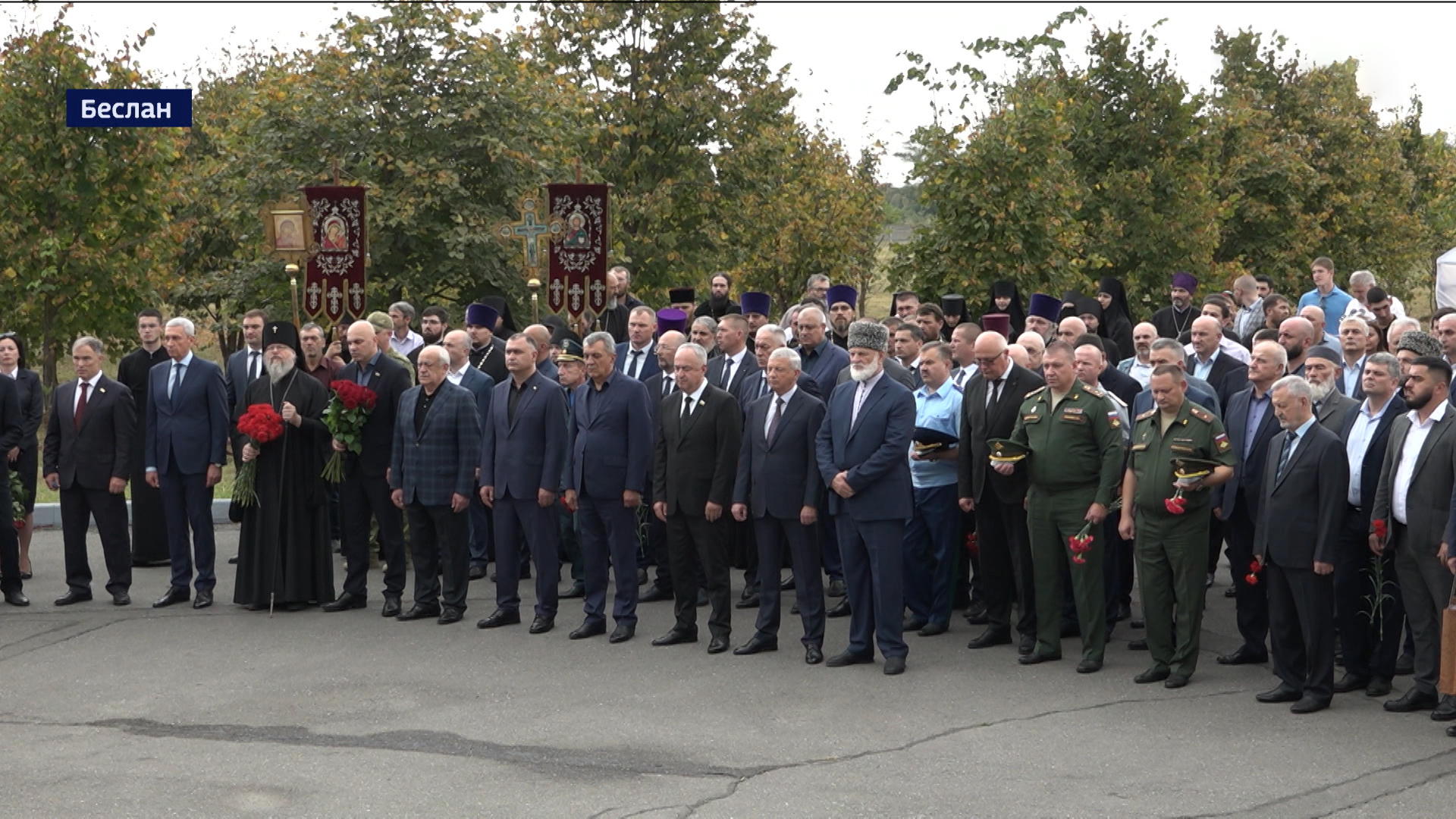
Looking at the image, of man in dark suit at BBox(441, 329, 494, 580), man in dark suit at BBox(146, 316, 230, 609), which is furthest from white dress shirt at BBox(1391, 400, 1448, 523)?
man in dark suit at BBox(146, 316, 230, 609)

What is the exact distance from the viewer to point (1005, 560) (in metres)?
11.2

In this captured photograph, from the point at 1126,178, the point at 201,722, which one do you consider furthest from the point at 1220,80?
the point at 201,722

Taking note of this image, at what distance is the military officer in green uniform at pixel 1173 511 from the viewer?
9.73 meters

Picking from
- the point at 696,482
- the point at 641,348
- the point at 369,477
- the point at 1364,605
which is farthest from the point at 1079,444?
the point at 369,477

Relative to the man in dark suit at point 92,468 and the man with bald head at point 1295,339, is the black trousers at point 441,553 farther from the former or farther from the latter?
the man with bald head at point 1295,339

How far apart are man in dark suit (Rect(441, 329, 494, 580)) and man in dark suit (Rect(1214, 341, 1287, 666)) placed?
5154mm

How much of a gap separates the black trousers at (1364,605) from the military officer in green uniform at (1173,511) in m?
0.75

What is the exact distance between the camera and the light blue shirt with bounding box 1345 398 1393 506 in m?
9.60

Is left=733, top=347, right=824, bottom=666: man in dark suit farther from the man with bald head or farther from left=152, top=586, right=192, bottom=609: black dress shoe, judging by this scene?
left=152, top=586, right=192, bottom=609: black dress shoe

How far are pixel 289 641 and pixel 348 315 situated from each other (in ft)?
17.5

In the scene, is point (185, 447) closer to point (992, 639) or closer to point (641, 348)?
point (641, 348)

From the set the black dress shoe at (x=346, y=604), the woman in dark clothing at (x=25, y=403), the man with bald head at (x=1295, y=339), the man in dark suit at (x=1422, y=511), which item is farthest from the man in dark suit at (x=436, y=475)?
the man in dark suit at (x=1422, y=511)

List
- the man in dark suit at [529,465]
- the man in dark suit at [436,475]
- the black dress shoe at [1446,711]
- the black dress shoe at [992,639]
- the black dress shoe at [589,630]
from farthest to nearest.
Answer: the man in dark suit at [436,475]
the man in dark suit at [529,465]
the black dress shoe at [589,630]
the black dress shoe at [992,639]
the black dress shoe at [1446,711]

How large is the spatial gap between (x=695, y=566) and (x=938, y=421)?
6.22 ft
